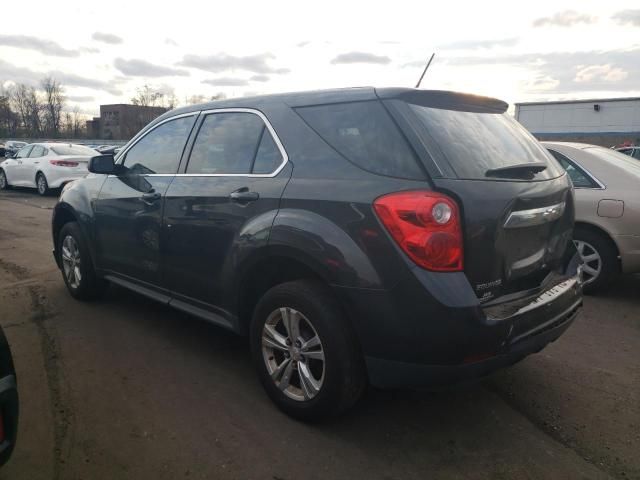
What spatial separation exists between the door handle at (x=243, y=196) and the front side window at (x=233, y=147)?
150mm

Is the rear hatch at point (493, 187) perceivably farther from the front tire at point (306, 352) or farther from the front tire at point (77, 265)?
the front tire at point (77, 265)

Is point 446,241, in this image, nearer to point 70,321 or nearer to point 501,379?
point 501,379

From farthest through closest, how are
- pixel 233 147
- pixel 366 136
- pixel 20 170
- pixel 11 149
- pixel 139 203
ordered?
1. pixel 11 149
2. pixel 20 170
3. pixel 139 203
4. pixel 233 147
5. pixel 366 136

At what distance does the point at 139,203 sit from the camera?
4.13 m

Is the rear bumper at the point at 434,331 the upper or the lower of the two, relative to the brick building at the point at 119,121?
lower

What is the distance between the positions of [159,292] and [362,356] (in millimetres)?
1977

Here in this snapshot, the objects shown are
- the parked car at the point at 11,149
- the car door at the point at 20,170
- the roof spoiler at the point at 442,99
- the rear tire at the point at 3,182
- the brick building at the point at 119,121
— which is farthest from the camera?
the brick building at the point at 119,121

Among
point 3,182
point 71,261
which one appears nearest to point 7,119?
point 3,182

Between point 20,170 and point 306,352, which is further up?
point 306,352

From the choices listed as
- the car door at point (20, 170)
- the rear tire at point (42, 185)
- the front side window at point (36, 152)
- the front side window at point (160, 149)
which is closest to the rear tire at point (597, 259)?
the front side window at point (160, 149)

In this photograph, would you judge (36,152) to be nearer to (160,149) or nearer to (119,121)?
(160,149)

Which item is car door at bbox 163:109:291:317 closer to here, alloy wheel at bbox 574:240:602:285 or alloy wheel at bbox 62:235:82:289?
alloy wheel at bbox 62:235:82:289

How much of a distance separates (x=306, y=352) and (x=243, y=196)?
39.7 inches

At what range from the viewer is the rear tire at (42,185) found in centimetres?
1469
